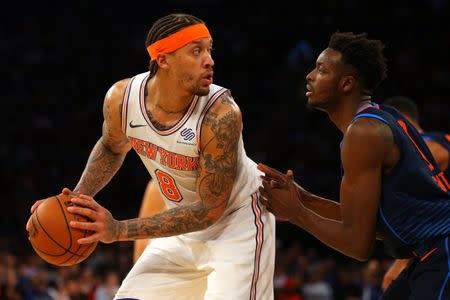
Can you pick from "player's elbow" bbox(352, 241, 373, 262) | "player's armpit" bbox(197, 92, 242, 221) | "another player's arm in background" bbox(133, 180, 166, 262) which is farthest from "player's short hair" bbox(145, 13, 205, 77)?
"another player's arm in background" bbox(133, 180, 166, 262)

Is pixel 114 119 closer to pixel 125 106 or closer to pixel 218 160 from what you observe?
pixel 125 106

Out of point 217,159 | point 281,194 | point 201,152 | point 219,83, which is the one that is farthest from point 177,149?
point 219,83

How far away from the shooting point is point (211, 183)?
3807mm

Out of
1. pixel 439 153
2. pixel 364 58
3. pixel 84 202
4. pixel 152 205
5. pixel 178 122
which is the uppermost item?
pixel 364 58

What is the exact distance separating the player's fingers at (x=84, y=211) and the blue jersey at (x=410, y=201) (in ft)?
4.56

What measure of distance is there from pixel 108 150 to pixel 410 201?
2.02 metres

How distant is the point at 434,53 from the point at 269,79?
318 cm

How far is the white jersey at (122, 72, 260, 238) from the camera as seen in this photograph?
3.91 metres

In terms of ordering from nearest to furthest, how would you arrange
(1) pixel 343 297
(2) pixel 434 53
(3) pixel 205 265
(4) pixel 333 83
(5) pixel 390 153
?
1. (5) pixel 390 153
2. (4) pixel 333 83
3. (3) pixel 205 265
4. (1) pixel 343 297
5. (2) pixel 434 53

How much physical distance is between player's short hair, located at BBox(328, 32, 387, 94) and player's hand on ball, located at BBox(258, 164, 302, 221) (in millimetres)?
638

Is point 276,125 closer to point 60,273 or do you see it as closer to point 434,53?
point 434,53

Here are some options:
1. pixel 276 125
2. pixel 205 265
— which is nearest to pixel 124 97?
pixel 205 265

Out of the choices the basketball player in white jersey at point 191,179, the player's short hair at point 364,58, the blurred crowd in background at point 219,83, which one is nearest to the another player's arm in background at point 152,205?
the basketball player in white jersey at point 191,179

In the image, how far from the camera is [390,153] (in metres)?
3.27
